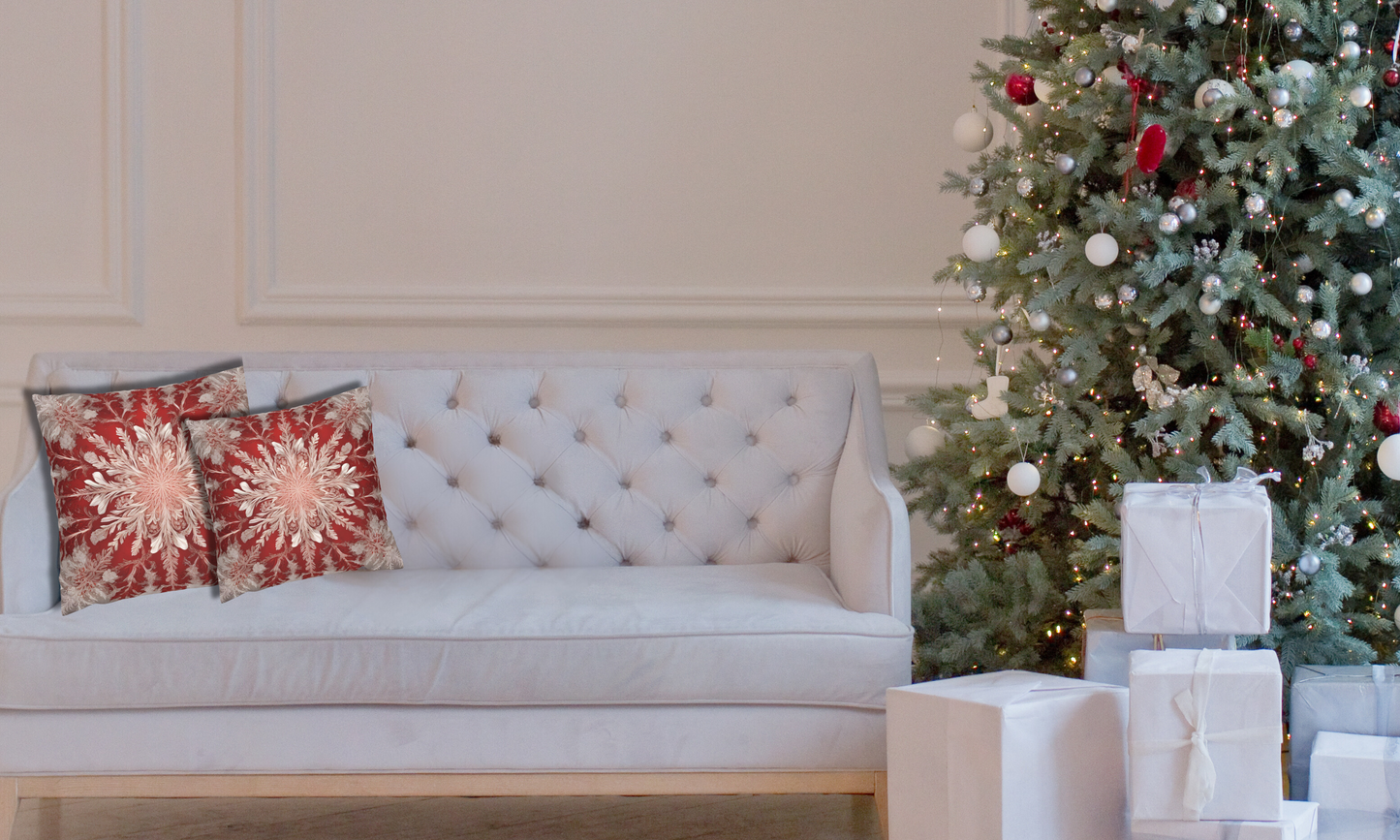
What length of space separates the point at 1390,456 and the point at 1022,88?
930 mm

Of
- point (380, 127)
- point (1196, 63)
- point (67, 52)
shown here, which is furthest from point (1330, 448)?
point (67, 52)

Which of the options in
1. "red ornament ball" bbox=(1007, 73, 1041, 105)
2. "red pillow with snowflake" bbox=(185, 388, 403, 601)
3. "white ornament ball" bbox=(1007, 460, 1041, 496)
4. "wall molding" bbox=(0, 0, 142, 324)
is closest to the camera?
"red pillow with snowflake" bbox=(185, 388, 403, 601)

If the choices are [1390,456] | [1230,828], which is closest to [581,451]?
[1230,828]

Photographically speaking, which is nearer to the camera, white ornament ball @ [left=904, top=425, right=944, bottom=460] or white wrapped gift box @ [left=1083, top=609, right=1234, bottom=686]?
white wrapped gift box @ [left=1083, top=609, right=1234, bottom=686]

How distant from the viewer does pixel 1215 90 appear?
178cm

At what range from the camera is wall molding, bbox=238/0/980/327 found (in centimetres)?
294

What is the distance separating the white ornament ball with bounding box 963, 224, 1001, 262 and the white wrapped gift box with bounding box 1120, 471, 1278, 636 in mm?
681

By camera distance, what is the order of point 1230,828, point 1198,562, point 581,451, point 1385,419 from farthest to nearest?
point 581,451 → point 1385,419 → point 1198,562 → point 1230,828

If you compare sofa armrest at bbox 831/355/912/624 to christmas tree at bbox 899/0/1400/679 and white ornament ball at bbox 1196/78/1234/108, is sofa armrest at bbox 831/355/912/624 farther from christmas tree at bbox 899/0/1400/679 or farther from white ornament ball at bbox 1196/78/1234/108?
white ornament ball at bbox 1196/78/1234/108

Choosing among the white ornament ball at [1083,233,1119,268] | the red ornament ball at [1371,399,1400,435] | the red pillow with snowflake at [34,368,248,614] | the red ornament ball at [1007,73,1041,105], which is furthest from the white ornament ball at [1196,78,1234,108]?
the red pillow with snowflake at [34,368,248,614]

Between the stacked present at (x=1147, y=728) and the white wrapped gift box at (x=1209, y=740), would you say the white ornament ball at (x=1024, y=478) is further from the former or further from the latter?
the white wrapped gift box at (x=1209, y=740)

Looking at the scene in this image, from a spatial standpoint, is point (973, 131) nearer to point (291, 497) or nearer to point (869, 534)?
point (869, 534)

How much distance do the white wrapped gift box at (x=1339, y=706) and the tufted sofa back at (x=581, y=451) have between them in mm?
814

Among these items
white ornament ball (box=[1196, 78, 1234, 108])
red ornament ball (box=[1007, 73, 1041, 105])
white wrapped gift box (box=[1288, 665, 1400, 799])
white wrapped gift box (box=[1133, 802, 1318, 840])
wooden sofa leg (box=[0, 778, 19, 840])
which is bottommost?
wooden sofa leg (box=[0, 778, 19, 840])
